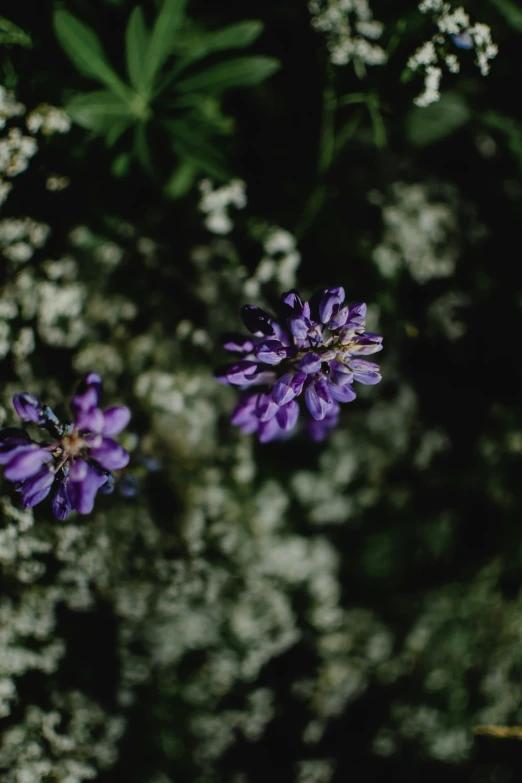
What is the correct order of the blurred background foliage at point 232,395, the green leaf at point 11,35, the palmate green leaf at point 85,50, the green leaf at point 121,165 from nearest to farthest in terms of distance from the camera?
the green leaf at point 11,35 → the palmate green leaf at point 85,50 → the blurred background foliage at point 232,395 → the green leaf at point 121,165

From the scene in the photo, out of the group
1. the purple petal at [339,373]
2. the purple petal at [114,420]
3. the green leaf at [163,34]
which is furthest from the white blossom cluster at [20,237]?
the purple petal at [339,373]

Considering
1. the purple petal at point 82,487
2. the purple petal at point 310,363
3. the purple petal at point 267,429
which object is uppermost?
the purple petal at point 267,429

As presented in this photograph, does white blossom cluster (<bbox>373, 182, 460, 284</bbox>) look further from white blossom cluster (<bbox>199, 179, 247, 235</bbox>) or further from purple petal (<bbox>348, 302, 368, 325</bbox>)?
purple petal (<bbox>348, 302, 368, 325</bbox>)

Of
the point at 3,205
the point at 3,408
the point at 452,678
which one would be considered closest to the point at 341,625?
the point at 452,678

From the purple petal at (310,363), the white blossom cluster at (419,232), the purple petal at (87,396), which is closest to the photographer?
the purple petal at (310,363)

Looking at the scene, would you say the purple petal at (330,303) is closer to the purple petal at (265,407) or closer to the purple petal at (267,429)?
the purple petal at (265,407)

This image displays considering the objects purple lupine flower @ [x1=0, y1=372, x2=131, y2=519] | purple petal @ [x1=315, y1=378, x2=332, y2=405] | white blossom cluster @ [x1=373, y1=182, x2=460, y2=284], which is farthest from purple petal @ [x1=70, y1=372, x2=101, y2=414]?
white blossom cluster @ [x1=373, y1=182, x2=460, y2=284]

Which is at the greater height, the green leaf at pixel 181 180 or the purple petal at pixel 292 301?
the green leaf at pixel 181 180
